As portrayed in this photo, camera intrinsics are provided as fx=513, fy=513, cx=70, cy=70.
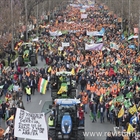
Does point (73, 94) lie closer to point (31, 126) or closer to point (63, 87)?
point (63, 87)

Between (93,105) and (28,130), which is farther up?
(28,130)

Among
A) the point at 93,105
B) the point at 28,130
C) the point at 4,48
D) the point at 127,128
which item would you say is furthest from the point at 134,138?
the point at 4,48

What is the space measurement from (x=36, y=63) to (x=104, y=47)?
20.5ft

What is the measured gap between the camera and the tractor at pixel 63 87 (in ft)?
94.5

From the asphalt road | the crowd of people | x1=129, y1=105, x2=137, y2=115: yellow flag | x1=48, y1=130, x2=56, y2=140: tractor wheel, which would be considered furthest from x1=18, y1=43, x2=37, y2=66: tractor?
x1=48, y1=130, x2=56, y2=140: tractor wheel

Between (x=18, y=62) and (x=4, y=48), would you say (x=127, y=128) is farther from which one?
(x=4, y=48)

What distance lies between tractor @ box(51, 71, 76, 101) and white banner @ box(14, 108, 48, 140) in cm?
1081

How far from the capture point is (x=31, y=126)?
17.5m

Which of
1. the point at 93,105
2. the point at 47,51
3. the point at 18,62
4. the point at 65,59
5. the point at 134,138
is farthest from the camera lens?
the point at 47,51

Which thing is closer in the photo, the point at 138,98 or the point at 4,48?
the point at 138,98

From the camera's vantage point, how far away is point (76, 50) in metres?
45.7

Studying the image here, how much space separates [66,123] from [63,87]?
26.0ft

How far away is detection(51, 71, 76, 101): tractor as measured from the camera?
28.8m

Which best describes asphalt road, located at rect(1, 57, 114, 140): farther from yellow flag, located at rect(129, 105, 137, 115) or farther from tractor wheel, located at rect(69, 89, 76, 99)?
yellow flag, located at rect(129, 105, 137, 115)
